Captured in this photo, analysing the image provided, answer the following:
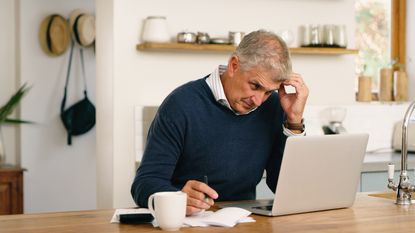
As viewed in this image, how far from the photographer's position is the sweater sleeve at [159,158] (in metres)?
2.37

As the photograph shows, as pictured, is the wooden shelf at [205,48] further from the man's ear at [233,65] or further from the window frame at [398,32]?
the man's ear at [233,65]

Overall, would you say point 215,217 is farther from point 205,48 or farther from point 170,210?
point 205,48

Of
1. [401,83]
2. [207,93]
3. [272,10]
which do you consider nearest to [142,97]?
[272,10]

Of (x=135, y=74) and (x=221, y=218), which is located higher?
(x=135, y=74)

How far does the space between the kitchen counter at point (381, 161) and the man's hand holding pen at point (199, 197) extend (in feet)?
7.16

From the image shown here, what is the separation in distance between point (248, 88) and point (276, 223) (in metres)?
0.60

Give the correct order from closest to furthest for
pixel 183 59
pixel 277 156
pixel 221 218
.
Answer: pixel 221 218
pixel 277 156
pixel 183 59

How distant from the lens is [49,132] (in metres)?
5.66

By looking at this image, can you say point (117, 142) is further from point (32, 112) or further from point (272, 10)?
point (32, 112)

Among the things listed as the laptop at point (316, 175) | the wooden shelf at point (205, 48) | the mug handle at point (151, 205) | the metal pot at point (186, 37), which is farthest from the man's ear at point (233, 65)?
the metal pot at point (186, 37)

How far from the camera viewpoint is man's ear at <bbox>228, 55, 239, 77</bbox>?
258 centimetres

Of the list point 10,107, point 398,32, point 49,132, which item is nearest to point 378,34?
point 398,32

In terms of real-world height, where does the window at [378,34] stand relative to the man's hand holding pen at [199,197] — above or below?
above

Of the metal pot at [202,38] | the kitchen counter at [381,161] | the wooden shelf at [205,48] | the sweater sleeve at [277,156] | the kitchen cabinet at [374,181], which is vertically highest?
the metal pot at [202,38]
